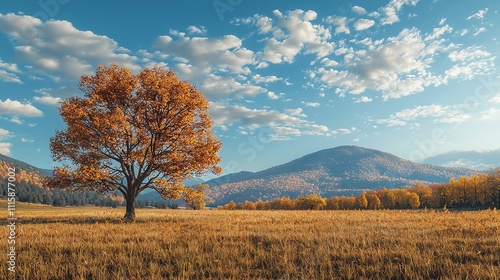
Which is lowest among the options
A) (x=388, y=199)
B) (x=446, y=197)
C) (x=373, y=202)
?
(x=373, y=202)

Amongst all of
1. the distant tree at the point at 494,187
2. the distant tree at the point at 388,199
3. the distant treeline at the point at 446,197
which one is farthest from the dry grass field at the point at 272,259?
the distant tree at the point at 388,199

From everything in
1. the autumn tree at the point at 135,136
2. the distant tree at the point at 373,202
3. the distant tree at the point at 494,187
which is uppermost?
the autumn tree at the point at 135,136

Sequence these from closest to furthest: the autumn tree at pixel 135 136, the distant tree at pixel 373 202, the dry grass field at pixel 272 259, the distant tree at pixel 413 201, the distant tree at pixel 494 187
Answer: the dry grass field at pixel 272 259 → the autumn tree at pixel 135 136 → the distant tree at pixel 494 187 → the distant tree at pixel 413 201 → the distant tree at pixel 373 202

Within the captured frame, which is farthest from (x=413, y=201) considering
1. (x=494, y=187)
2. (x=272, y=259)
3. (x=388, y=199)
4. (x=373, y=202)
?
(x=272, y=259)

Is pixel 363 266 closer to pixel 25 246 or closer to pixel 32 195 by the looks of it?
pixel 25 246

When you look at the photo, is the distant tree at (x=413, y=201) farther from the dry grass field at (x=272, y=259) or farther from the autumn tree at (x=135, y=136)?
the dry grass field at (x=272, y=259)

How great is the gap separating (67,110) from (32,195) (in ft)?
657

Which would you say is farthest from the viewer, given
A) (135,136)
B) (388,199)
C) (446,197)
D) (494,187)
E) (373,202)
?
(373,202)

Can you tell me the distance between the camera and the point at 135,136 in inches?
933

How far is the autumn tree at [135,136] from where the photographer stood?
22.2m

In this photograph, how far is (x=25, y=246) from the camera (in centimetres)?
1080

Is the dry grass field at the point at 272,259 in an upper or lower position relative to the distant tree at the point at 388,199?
upper

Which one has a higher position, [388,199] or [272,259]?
[272,259]

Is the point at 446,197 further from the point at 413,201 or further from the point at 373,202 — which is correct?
the point at 373,202
